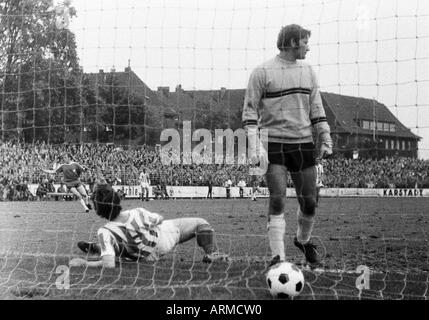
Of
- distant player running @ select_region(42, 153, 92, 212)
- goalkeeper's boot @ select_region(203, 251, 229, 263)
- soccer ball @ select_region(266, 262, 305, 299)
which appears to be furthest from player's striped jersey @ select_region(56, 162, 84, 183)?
soccer ball @ select_region(266, 262, 305, 299)

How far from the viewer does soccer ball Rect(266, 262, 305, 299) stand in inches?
166

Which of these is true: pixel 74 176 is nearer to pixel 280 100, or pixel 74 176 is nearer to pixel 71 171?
pixel 71 171

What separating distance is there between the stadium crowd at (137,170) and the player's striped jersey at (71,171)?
60 cm

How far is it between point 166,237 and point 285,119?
60.2 inches

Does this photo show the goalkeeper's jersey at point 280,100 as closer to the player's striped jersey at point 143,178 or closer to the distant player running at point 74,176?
the distant player running at point 74,176

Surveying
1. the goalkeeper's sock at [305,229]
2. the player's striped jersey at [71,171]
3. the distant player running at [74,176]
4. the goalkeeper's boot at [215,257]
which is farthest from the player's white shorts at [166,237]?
the player's striped jersey at [71,171]

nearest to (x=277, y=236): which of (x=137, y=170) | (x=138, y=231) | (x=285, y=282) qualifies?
(x=285, y=282)

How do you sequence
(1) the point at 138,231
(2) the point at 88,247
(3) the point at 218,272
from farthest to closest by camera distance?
(2) the point at 88,247, (1) the point at 138,231, (3) the point at 218,272

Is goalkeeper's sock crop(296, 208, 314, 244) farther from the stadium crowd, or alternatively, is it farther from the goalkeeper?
the stadium crowd

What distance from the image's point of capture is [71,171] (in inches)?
728

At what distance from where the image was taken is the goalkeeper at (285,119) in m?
5.26

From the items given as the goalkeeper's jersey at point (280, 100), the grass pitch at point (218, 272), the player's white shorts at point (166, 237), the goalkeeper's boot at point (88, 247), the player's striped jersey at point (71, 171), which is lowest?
the grass pitch at point (218, 272)

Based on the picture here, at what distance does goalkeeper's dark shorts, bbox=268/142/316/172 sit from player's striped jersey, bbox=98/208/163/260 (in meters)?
1.21
